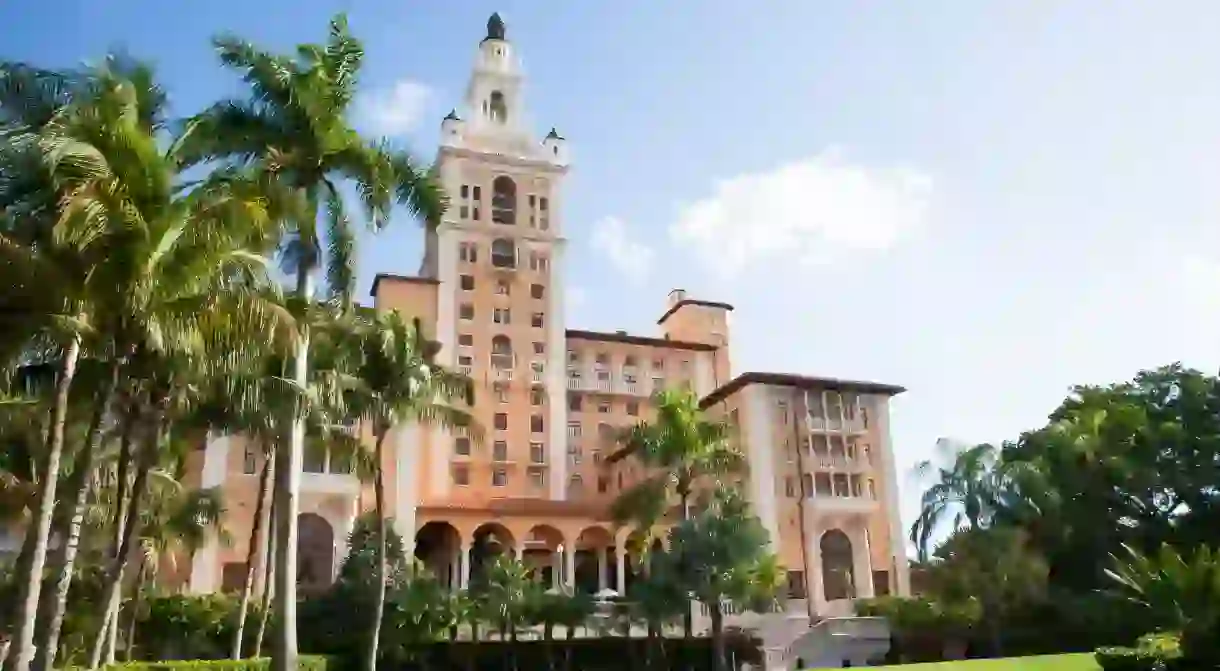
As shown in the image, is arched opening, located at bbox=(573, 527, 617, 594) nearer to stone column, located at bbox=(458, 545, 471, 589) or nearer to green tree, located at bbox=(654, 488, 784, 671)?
stone column, located at bbox=(458, 545, 471, 589)

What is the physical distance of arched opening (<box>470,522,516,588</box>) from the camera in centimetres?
5200

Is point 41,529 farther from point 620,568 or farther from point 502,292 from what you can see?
point 502,292

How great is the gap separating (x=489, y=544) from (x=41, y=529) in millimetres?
39555

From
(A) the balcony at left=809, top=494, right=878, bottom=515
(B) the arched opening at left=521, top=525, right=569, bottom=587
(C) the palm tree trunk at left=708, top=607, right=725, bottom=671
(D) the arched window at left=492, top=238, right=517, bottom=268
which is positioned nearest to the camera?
(C) the palm tree trunk at left=708, top=607, right=725, bottom=671

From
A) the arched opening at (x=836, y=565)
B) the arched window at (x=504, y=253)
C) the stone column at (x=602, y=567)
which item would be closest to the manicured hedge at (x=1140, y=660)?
the arched opening at (x=836, y=565)

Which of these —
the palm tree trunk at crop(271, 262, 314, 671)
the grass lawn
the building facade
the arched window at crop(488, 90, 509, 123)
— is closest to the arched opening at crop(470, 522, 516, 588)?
the building facade

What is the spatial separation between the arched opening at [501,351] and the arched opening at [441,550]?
1056 centimetres

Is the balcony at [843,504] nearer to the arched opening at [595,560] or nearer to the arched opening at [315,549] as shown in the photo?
the arched opening at [595,560]

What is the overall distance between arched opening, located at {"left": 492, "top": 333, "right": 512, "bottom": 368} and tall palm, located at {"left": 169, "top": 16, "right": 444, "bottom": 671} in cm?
3390

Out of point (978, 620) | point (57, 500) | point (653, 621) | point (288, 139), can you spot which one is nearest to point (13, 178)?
point (288, 139)

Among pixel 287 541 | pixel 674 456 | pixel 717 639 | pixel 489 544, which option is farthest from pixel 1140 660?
pixel 489 544

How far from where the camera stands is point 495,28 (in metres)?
67.1

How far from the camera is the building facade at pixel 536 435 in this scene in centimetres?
5031

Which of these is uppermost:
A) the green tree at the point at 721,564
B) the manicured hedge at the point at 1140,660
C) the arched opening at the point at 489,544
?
the arched opening at the point at 489,544
